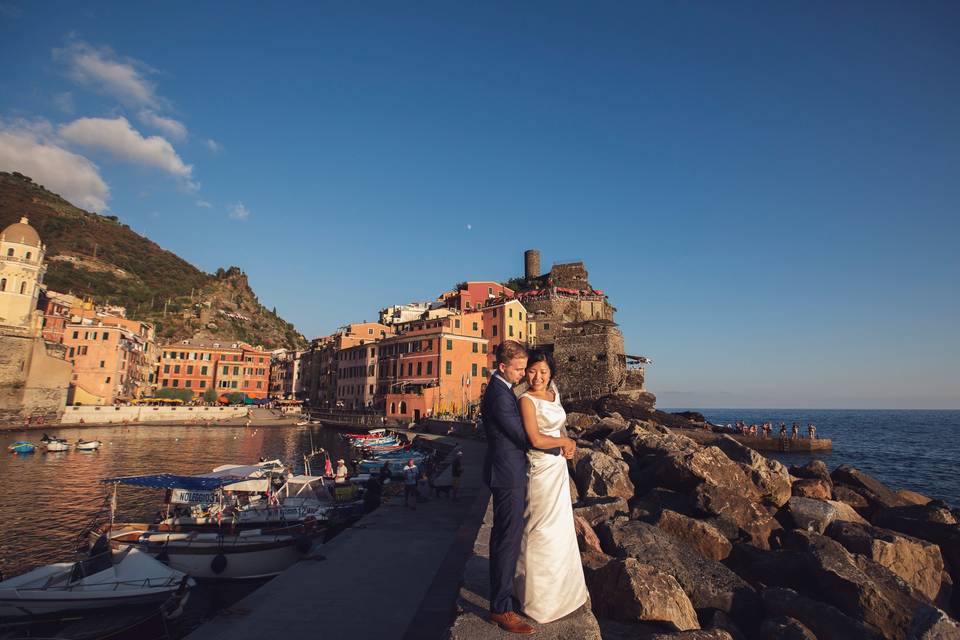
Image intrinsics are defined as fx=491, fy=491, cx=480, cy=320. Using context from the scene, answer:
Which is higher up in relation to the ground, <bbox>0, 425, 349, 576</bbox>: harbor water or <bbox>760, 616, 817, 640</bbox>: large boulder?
<bbox>760, 616, 817, 640</bbox>: large boulder

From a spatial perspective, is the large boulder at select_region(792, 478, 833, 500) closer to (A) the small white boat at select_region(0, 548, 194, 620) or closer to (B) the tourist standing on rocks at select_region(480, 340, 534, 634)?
(B) the tourist standing on rocks at select_region(480, 340, 534, 634)

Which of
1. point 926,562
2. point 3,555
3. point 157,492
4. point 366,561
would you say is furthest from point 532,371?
point 157,492

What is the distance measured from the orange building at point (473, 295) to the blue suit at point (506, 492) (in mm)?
59777

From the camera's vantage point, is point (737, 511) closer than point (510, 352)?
No

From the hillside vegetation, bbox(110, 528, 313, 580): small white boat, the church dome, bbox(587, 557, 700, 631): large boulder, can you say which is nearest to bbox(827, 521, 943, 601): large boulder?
bbox(587, 557, 700, 631): large boulder

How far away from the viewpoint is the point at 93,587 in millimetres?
10336

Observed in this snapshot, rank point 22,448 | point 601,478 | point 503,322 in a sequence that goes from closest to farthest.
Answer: point 601,478 < point 22,448 < point 503,322

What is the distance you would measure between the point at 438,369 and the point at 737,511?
43.8m

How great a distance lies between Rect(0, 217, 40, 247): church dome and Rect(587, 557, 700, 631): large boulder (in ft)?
271

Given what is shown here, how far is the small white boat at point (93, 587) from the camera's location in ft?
32.0

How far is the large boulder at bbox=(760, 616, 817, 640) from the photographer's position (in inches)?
219

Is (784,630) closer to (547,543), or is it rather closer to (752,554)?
(752,554)

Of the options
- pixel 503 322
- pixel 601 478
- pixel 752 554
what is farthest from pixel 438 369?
pixel 752 554

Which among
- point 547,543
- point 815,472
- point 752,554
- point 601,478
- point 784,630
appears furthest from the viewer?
point 815,472
